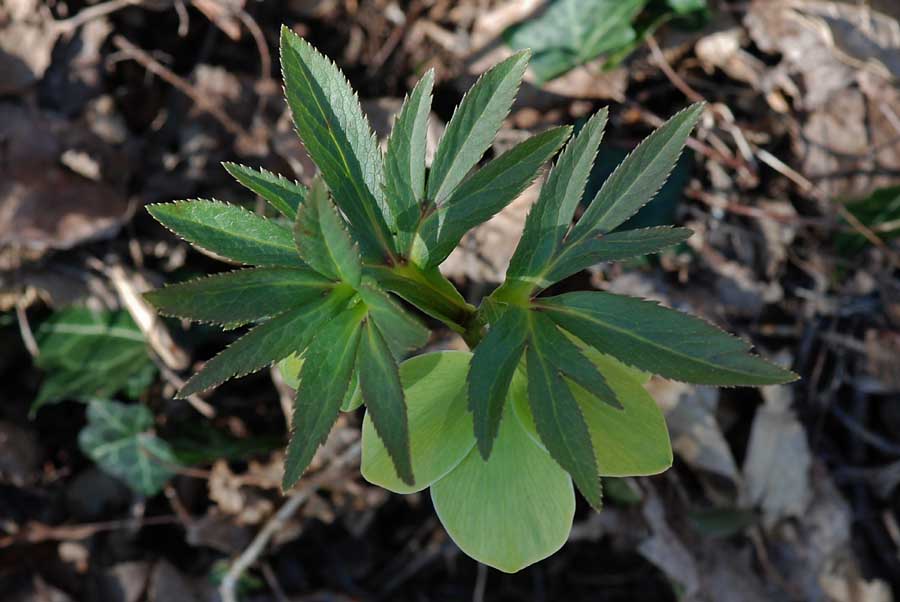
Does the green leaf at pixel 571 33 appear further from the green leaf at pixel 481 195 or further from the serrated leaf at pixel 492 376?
the serrated leaf at pixel 492 376

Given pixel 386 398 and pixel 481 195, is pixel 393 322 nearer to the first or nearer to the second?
pixel 386 398

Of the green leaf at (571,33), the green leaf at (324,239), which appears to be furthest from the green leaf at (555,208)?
the green leaf at (571,33)

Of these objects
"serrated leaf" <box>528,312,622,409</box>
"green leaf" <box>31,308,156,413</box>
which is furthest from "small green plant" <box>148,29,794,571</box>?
"green leaf" <box>31,308,156,413</box>

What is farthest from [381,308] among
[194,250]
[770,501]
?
[770,501]

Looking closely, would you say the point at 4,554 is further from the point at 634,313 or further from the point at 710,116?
the point at 710,116

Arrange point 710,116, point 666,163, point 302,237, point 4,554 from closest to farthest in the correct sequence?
point 302,237 → point 666,163 → point 4,554 → point 710,116

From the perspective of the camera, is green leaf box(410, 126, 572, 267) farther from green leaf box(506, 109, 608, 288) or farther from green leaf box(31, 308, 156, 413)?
green leaf box(31, 308, 156, 413)
